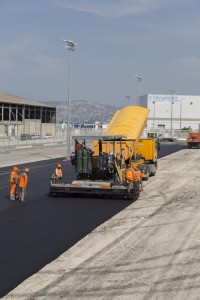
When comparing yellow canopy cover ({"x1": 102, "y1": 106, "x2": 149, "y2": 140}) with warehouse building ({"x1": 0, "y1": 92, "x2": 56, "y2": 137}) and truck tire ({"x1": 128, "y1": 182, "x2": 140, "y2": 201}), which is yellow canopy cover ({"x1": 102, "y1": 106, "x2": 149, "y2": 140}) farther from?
warehouse building ({"x1": 0, "y1": 92, "x2": 56, "y2": 137})

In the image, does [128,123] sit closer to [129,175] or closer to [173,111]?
[129,175]

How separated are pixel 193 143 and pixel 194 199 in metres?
45.1

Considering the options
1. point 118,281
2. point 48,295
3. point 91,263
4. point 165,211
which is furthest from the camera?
point 165,211

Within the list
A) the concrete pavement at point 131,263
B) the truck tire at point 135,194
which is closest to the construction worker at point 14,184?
the truck tire at point 135,194

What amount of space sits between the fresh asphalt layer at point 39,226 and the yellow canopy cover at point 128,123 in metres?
4.67

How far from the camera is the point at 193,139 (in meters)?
64.8

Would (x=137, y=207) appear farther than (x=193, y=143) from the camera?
No

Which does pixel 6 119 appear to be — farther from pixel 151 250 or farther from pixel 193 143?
pixel 151 250

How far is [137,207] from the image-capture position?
18703 millimetres

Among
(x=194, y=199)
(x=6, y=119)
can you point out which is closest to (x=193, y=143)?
(x=6, y=119)

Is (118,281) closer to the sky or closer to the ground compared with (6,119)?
closer to the ground

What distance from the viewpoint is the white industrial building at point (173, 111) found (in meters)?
147

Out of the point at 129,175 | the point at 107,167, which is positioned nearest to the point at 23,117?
the point at 107,167

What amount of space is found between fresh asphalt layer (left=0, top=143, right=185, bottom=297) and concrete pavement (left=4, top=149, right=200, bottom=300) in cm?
37
